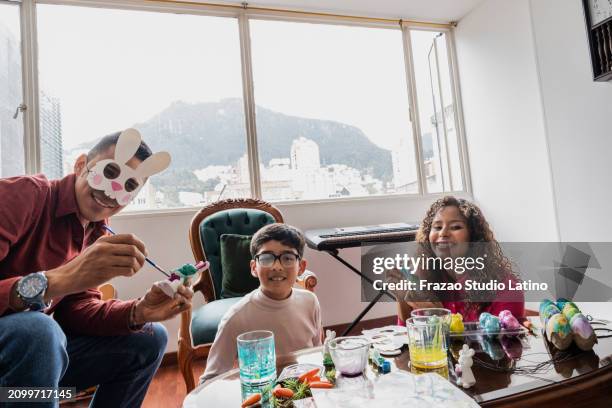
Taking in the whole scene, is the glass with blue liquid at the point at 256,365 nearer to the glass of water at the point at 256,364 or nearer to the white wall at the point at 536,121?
the glass of water at the point at 256,364

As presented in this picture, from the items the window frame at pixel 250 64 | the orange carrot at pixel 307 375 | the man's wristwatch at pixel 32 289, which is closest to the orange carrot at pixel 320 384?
the orange carrot at pixel 307 375

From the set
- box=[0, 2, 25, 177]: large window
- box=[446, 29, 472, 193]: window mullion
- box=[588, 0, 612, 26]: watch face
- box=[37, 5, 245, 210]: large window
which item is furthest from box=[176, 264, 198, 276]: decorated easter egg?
box=[446, 29, 472, 193]: window mullion

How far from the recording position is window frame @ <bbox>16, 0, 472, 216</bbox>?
7.55ft

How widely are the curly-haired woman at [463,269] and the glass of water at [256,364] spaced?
63cm

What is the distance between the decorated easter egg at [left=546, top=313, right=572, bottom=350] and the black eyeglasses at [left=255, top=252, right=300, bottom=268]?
79 cm

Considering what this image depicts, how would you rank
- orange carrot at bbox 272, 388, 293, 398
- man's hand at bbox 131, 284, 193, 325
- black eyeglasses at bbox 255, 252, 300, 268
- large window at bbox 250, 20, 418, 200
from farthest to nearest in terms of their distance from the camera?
large window at bbox 250, 20, 418, 200
black eyeglasses at bbox 255, 252, 300, 268
man's hand at bbox 131, 284, 193, 325
orange carrot at bbox 272, 388, 293, 398

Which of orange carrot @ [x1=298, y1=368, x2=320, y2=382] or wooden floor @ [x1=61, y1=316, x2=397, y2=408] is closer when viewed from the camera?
orange carrot @ [x1=298, y1=368, x2=320, y2=382]

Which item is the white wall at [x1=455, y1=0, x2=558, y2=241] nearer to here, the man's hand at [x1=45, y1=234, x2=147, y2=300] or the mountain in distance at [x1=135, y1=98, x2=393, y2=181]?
the mountain in distance at [x1=135, y1=98, x2=393, y2=181]

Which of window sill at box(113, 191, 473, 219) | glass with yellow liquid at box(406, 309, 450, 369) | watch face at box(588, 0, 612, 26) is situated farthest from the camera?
window sill at box(113, 191, 473, 219)

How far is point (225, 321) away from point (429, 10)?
2997mm

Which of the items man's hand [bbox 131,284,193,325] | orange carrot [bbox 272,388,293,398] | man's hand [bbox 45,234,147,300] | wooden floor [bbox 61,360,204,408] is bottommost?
wooden floor [bbox 61,360,204,408]

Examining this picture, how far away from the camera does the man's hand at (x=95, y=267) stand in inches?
35.4

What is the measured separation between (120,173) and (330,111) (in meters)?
2.19

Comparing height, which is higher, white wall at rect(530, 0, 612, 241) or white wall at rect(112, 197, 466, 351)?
white wall at rect(530, 0, 612, 241)
